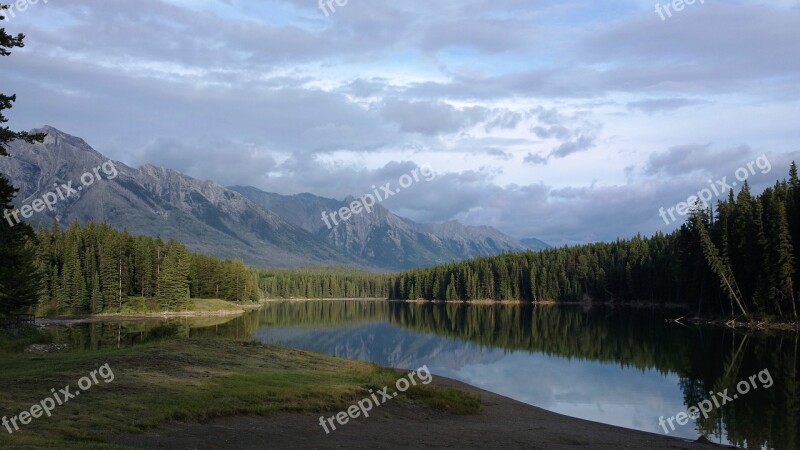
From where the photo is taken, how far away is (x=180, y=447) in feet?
61.2

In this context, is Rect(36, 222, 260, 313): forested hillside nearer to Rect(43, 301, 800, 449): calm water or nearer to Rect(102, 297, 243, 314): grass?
Rect(102, 297, 243, 314): grass

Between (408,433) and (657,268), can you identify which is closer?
(408,433)

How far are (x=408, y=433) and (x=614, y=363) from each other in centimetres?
4315

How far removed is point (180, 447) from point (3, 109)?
55.0 ft

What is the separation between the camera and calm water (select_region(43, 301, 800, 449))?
117 ft

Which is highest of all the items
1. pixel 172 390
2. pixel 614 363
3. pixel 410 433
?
pixel 172 390

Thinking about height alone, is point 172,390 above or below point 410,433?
above

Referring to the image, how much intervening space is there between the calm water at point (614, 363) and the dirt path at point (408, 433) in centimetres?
538

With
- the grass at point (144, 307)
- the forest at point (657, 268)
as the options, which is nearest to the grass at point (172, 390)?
the forest at point (657, 268)

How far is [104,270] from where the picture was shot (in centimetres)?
12256

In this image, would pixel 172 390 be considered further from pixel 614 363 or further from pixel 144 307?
pixel 144 307

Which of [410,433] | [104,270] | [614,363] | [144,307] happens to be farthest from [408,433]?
[144,307]

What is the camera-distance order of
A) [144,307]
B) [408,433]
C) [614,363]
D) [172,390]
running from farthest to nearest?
[144,307], [614,363], [172,390], [408,433]

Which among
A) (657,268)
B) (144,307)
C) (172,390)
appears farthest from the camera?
(657,268)
